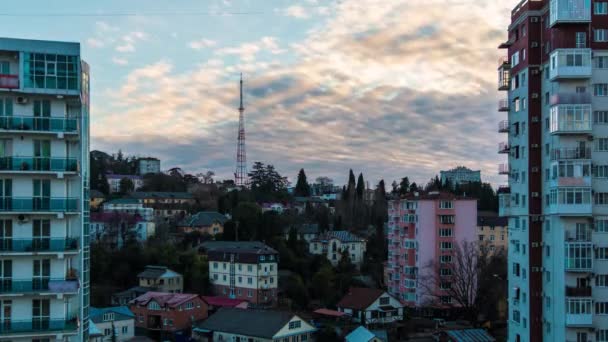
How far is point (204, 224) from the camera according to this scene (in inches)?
2530

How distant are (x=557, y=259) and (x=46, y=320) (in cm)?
1733

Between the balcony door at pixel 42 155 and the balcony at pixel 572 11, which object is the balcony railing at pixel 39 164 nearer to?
the balcony door at pixel 42 155

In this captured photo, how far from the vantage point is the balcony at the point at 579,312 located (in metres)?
21.7

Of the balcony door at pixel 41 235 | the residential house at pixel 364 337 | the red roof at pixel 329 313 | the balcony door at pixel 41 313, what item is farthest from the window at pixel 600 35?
the red roof at pixel 329 313

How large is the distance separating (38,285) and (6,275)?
0.81 metres

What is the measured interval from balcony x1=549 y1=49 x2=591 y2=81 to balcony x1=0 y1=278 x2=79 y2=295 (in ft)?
57.7

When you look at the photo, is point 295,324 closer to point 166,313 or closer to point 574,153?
point 166,313

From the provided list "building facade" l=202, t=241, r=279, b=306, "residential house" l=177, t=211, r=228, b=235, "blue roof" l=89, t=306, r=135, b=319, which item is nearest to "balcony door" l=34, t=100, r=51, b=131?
"blue roof" l=89, t=306, r=135, b=319

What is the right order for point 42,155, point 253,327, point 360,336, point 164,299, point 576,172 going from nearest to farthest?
1. point 42,155
2. point 576,172
3. point 360,336
4. point 253,327
5. point 164,299

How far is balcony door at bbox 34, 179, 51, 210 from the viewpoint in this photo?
15625mm

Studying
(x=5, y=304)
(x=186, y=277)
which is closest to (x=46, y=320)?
(x=5, y=304)

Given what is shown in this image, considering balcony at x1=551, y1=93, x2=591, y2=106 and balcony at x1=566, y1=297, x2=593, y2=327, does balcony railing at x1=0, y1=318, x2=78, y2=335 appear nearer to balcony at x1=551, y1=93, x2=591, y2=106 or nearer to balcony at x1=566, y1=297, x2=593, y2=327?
balcony at x1=566, y1=297, x2=593, y2=327

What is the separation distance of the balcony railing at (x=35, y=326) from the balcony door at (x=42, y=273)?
88cm

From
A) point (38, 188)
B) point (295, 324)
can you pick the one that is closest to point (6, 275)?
point (38, 188)
